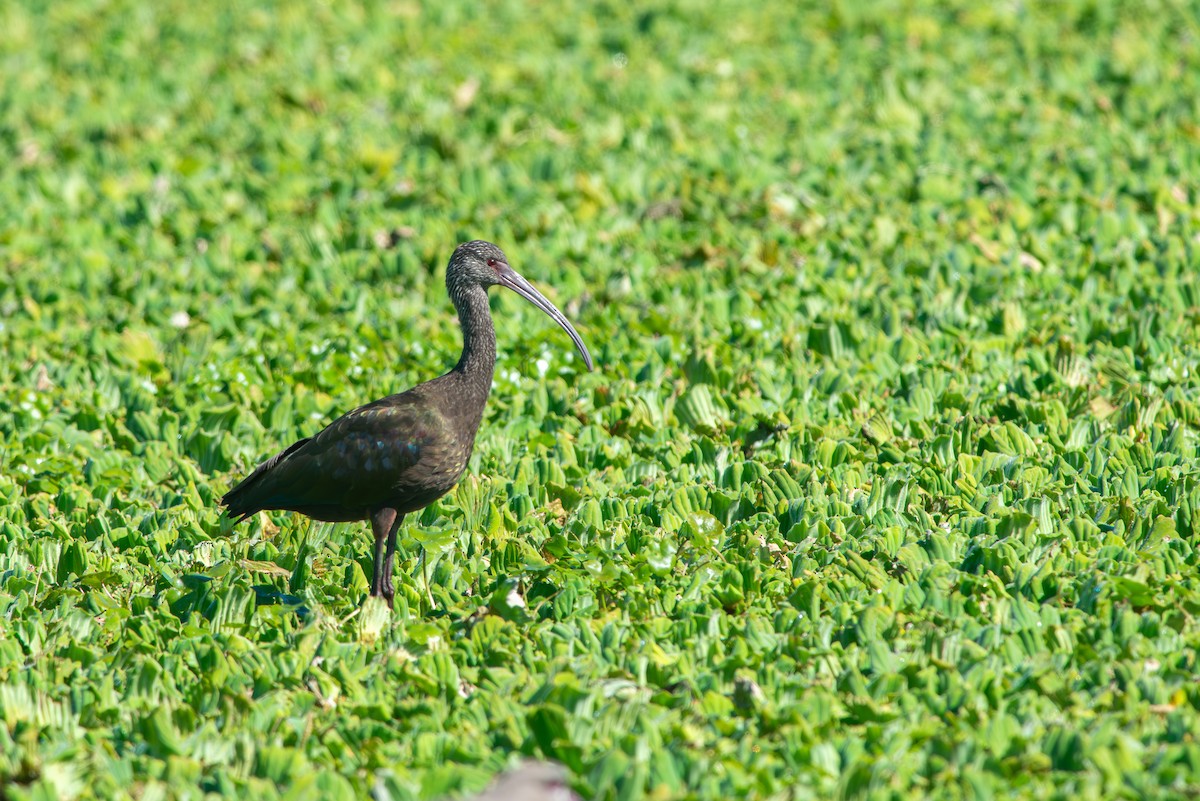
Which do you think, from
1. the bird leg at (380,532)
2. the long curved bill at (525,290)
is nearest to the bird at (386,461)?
→ the bird leg at (380,532)

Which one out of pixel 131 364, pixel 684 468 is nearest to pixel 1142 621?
pixel 684 468

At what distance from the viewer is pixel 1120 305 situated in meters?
7.99

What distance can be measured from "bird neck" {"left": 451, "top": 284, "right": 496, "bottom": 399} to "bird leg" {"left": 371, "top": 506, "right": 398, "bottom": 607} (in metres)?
0.61

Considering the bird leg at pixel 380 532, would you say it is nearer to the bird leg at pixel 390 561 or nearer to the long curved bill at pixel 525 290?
the bird leg at pixel 390 561

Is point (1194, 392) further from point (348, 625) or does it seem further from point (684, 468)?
point (348, 625)

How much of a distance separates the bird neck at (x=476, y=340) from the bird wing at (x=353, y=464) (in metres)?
0.31

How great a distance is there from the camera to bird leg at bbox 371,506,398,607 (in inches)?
221

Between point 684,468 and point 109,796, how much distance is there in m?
2.99

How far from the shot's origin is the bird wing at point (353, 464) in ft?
18.5

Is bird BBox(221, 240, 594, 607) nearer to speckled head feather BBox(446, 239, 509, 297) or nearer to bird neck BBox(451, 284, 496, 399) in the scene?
bird neck BBox(451, 284, 496, 399)

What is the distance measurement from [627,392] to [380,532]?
2.14 m

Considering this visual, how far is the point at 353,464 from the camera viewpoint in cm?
568

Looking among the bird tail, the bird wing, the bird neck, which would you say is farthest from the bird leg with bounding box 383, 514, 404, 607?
the bird neck

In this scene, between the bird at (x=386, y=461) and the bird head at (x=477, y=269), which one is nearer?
the bird at (x=386, y=461)
